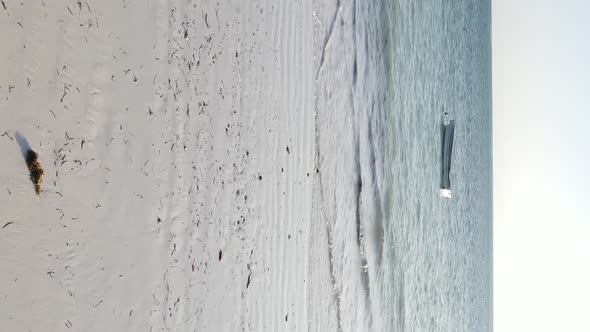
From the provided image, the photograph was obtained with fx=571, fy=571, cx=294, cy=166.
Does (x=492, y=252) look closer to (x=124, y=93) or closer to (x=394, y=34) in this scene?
(x=394, y=34)

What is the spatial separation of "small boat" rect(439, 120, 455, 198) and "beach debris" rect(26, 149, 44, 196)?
1.18 ft

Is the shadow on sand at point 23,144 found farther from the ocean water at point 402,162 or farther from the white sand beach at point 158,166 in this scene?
the ocean water at point 402,162

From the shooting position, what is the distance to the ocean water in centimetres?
27

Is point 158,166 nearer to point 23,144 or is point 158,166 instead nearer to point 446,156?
point 23,144

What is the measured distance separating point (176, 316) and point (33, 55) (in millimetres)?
82

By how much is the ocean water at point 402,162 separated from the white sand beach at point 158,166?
3 cm

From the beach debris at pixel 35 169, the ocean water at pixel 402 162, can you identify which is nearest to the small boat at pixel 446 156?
the ocean water at pixel 402 162

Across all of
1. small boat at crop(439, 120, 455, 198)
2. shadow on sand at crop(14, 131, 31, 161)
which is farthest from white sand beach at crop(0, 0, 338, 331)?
small boat at crop(439, 120, 455, 198)

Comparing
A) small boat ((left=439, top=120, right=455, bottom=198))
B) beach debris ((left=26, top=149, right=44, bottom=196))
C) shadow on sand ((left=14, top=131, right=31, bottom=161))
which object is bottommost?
small boat ((left=439, top=120, right=455, bottom=198))

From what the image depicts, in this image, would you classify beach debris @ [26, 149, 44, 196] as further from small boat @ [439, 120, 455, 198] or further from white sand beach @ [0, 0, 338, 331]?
small boat @ [439, 120, 455, 198]

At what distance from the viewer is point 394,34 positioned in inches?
13.6

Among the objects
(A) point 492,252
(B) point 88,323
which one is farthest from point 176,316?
(A) point 492,252

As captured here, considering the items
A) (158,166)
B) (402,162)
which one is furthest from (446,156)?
(158,166)

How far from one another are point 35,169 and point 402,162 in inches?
10.8
